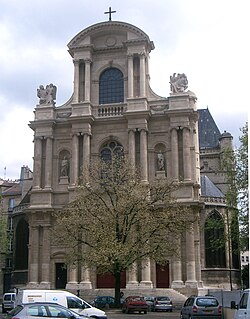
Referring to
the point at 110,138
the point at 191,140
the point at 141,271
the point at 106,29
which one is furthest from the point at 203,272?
the point at 106,29

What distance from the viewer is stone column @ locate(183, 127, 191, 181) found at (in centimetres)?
4219

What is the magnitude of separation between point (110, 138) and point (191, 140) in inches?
280

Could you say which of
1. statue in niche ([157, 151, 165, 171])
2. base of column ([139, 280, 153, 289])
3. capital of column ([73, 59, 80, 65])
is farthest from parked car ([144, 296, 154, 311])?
capital of column ([73, 59, 80, 65])

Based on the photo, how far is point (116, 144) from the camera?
45.2 m

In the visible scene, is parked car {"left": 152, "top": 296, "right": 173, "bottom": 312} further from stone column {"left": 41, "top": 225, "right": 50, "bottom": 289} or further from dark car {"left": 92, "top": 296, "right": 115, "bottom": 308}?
stone column {"left": 41, "top": 225, "right": 50, "bottom": 289}

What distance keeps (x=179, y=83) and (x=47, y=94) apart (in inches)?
480

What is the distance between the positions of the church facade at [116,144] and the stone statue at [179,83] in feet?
0.29

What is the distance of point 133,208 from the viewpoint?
3244 centimetres

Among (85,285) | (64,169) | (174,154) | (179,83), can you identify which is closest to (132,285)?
(85,285)

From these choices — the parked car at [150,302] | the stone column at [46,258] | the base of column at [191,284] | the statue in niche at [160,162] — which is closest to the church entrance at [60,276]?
the stone column at [46,258]

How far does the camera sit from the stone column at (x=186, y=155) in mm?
42188

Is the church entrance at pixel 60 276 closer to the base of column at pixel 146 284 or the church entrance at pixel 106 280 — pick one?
the church entrance at pixel 106 280

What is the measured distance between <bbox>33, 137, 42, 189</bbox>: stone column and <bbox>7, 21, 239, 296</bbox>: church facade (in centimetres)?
9

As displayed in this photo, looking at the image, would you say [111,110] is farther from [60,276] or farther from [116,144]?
[60,276]
